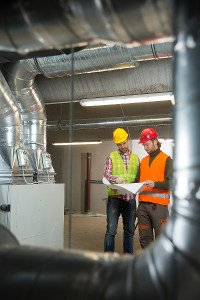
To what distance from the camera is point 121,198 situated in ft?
9.06

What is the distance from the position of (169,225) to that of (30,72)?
289 centimetres

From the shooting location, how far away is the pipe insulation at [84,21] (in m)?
0.68

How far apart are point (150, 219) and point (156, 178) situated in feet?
1.20

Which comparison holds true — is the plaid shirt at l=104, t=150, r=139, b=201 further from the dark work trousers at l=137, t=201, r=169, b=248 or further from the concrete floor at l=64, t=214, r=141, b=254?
the concrete floor at l=64, t=214, r=141, b=254

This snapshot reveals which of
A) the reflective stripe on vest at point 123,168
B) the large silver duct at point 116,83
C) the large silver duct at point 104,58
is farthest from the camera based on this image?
the large silver duct at point 116,83

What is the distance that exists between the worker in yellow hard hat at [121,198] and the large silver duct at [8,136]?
39.3 inches

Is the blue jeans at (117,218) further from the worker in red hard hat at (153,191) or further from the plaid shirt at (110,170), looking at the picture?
the worker in red hard hat at (153,191)

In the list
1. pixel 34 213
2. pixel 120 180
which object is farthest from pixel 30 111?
pixel 120 180

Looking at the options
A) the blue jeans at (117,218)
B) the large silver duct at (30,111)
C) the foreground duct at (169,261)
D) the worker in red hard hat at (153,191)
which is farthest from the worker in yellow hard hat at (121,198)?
the foreground duct at (169,261)

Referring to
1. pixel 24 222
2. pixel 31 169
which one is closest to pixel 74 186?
pixel 31 169

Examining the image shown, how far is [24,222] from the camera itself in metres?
2.53

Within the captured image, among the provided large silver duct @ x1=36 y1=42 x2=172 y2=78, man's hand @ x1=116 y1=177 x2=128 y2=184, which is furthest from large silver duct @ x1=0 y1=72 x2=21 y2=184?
man's hand @ x1=116 y1=177 x2=128 y2=184

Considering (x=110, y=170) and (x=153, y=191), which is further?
(x=110, y=170)

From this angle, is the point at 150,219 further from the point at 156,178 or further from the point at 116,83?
the point at 116,83
